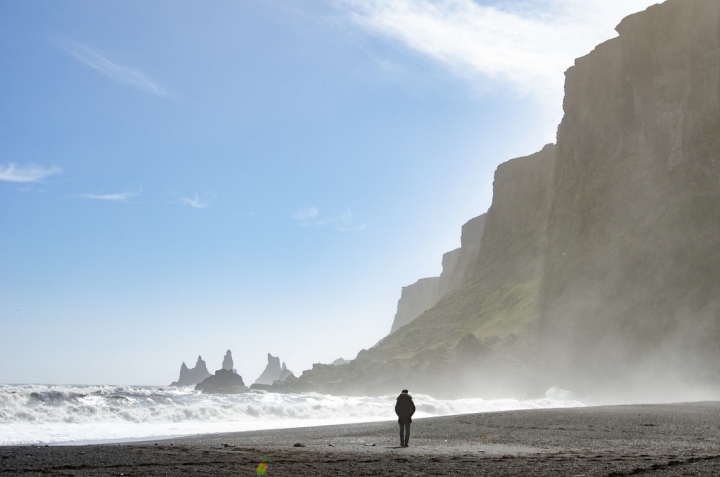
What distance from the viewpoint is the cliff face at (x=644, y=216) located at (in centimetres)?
6025

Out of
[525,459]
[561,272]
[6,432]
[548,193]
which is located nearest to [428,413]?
[6,432]

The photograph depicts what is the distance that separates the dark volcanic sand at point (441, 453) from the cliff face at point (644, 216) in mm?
38798

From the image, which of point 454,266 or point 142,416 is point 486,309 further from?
point 142,416

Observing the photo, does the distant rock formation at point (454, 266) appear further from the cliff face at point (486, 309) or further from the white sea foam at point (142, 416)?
the white sea foam at point (142, 416)

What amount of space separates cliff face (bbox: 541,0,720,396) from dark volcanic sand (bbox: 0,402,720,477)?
127ft

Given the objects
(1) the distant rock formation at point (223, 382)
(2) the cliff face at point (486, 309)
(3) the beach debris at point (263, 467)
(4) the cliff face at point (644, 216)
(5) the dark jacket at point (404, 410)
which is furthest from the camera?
(1) the distant rock formation at point (223, 382)

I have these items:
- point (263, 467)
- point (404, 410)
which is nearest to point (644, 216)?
point (404, 410)

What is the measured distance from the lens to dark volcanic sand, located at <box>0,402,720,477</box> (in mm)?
12695

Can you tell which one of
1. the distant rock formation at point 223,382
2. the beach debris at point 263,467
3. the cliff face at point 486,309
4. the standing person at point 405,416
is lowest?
the distant rock formation at point 223,382

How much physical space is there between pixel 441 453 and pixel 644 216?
200ft

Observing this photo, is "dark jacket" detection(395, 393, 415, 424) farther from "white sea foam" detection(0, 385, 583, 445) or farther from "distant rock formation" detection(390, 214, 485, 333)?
"distant rock formation" detection(390, 214, 485, 333)

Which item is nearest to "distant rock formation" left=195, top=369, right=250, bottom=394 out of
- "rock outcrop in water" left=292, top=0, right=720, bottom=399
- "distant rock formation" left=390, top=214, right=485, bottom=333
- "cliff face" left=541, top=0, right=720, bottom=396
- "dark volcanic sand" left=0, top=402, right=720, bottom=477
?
"rock outcrop in water" left=292, top=0, right=720, bottom=399

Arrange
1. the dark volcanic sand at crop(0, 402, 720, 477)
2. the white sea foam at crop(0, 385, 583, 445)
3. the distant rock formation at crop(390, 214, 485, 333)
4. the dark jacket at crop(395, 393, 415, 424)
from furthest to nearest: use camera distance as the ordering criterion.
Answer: the distant rock formation at crop(390, 214, 485, 333) → the white sea foam at crop(0, 385, 583, 445) → the dark jacket at crop(395, 393, 415, 424) → the dark volcanic sand at crop(0, 402, 720, 477)

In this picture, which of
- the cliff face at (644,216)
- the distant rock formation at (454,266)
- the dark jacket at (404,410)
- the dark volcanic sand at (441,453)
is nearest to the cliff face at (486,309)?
the cliff face at (644,216)
